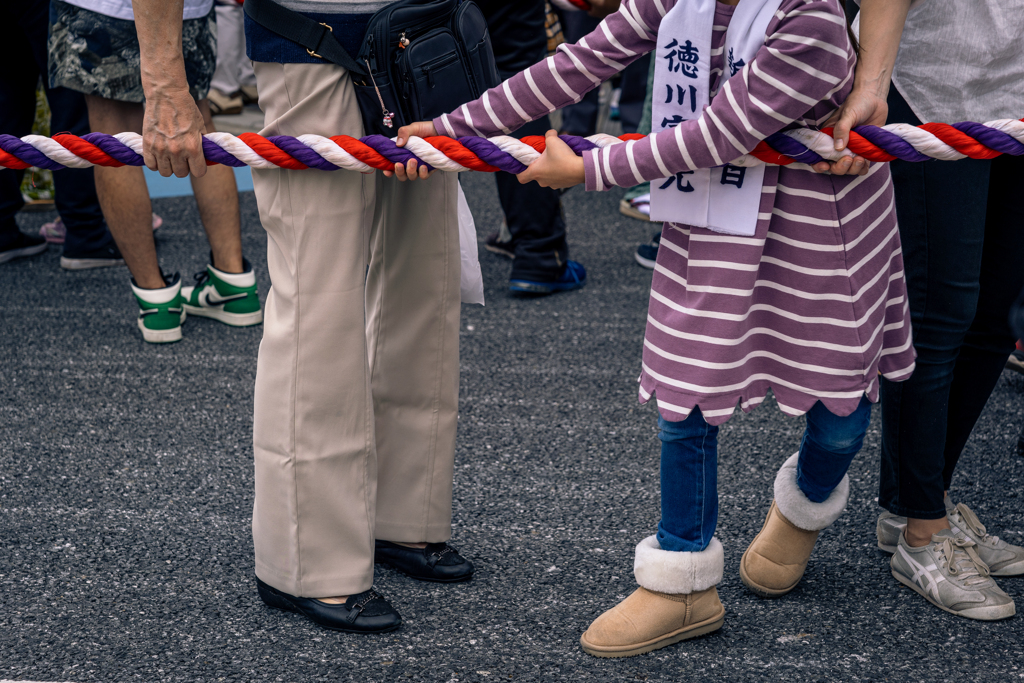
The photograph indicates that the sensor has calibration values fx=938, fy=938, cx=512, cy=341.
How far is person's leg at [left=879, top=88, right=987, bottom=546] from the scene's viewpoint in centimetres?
185

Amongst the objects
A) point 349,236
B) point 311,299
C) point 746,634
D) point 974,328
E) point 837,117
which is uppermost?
point 837,117

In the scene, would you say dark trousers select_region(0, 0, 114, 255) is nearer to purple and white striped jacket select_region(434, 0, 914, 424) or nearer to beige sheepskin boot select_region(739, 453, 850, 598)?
purple and white striped jacket select_region(434, 0, 914, 424)

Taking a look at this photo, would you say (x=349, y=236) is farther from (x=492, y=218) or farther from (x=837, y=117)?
(x=492, y=218)

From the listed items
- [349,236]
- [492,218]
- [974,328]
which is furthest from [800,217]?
[492,218]

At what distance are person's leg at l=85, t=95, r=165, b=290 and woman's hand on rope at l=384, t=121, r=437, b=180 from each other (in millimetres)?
1841

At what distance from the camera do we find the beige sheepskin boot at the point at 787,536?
1938 millimetres

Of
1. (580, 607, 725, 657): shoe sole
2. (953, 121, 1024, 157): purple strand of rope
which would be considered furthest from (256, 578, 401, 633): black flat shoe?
(953, 121, 1024, 157): purple strand of rope

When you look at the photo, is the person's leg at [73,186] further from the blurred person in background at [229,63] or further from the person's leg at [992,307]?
the person's leg at [992,307]

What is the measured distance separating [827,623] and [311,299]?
1219mm

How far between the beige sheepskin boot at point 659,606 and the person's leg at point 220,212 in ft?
7.32

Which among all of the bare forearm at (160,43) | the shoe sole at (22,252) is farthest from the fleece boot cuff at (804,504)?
the shoe sole at (22,252)

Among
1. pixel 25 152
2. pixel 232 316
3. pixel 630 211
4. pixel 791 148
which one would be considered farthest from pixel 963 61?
pixel 630 211

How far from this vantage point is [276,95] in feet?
5.74

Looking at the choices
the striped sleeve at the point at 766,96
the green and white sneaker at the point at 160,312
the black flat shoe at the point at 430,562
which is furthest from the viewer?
the green and white sneaker at the point at 160,312
